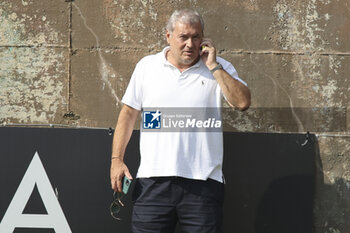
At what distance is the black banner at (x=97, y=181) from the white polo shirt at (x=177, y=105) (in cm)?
53

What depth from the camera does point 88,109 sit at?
3705 millimetres

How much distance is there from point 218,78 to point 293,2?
3.60 feet

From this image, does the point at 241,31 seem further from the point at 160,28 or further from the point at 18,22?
the point at 18,22

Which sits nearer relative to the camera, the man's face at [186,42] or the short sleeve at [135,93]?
the man's face at [186,42]

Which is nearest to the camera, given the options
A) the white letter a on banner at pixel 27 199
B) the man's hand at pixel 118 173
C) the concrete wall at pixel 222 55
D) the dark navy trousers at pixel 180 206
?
the dark navy trousers at pixel 180 206

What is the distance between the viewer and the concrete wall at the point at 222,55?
3682mm

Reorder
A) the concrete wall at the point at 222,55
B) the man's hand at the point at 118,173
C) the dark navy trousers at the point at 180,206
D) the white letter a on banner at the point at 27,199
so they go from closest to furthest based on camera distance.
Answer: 1. the dark navy trousers at the point at 180,206
2. the man's hand at the point at 118,173
3. the white letter a on banner at the point at 27,199
4. the concrete wall at the point at 222,55

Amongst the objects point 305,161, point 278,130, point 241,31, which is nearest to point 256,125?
point 278,130

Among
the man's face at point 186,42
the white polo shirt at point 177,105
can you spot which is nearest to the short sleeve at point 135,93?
the white polo shirt at point 177,105

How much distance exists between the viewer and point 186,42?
9.88ft

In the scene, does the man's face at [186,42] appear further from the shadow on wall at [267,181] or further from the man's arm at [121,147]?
the shadow on wall at [267,181]

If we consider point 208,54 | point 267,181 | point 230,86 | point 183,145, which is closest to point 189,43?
point 208,54

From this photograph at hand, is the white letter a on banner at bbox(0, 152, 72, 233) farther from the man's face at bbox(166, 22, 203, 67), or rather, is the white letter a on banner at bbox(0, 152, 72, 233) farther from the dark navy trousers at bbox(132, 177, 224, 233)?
the man's face at bbox(166, 22, 203, 67)

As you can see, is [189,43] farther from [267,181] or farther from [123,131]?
[267,181]
